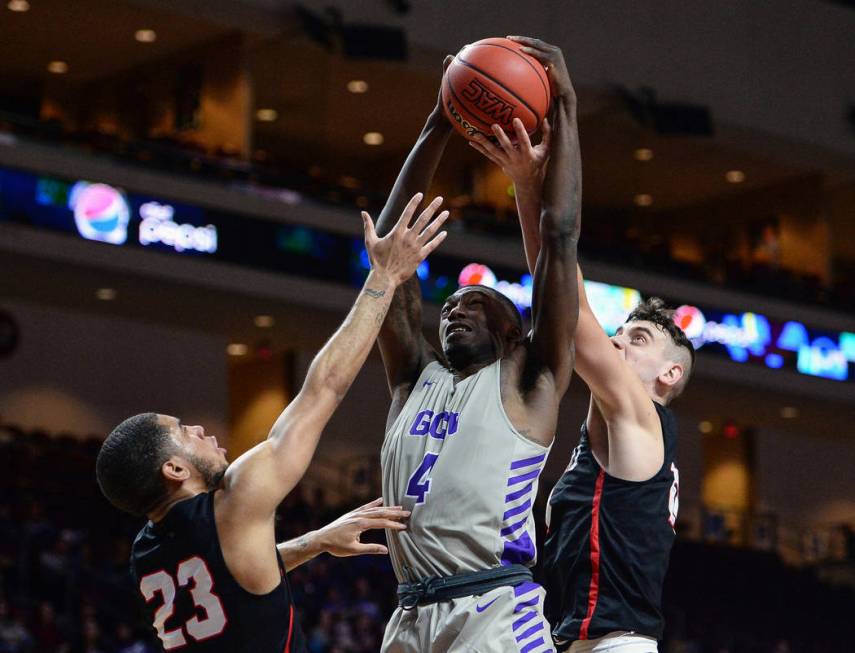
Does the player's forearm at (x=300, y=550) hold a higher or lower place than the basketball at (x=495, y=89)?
lower

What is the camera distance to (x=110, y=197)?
1830cm

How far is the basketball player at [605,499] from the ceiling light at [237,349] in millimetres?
18710

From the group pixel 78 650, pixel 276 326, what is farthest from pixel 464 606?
pixel 276 326

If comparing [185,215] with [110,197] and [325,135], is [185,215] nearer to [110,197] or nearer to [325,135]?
[110,197]

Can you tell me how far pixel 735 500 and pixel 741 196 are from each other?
5.88 meters

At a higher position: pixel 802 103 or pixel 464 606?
pixel 802 103

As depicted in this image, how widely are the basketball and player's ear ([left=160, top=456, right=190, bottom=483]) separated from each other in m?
1.54

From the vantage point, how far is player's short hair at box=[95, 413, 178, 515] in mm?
4156

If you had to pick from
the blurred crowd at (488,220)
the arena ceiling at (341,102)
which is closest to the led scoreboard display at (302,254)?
the blurred crowd at (488,220)

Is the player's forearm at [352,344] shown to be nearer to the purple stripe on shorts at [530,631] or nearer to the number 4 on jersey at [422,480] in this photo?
the number 4 on jersey at [422,480]

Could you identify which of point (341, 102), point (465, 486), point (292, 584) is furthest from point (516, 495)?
point (341, 102)

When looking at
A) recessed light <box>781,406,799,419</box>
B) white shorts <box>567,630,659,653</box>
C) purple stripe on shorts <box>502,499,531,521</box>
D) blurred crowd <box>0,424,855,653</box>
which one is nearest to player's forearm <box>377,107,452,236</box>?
purple stripe on shorts <box>502,499,531,521</box>

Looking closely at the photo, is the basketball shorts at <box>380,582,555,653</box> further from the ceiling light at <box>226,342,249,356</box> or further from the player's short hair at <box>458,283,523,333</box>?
the ceiling light at <box>226,342,249,356</box>

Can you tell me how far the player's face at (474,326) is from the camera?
4785mm
